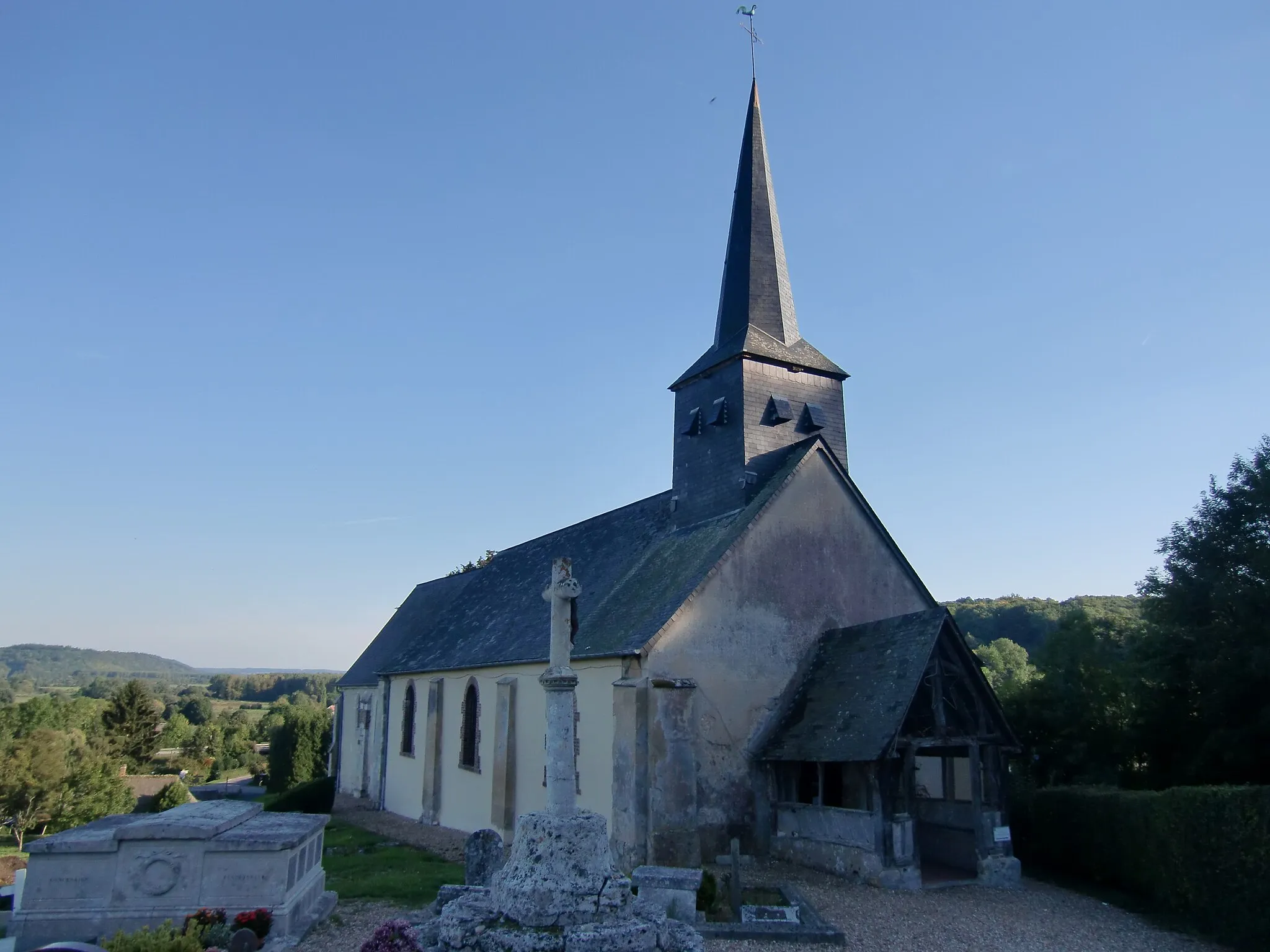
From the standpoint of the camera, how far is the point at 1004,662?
125 ft

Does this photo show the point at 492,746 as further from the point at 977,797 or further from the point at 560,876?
the point at 560,876

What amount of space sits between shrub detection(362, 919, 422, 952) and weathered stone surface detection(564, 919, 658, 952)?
1.67 metres

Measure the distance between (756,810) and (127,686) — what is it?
2192 inches

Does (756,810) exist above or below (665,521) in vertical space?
below

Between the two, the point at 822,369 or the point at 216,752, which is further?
the point at 216,752

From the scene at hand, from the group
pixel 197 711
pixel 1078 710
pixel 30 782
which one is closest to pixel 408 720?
pixel 1078 710

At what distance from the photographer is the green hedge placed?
10734 millimetres

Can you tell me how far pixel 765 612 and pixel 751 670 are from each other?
47.2 inches

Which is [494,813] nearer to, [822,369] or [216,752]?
[822,369]

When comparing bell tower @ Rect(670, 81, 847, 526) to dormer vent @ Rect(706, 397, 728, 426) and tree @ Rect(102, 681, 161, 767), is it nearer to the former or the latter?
dormer vent @ Rect(706, 397, 728, 426)

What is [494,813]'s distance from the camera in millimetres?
19156

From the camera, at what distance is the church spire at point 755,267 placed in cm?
2044

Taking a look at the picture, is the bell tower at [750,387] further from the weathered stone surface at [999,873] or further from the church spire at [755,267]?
the weathered stone surface at [999,873]

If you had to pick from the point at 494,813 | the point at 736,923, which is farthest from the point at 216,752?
the point at 736,923
